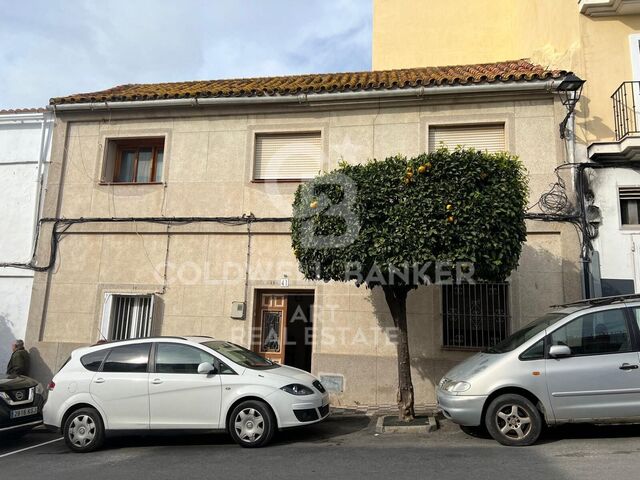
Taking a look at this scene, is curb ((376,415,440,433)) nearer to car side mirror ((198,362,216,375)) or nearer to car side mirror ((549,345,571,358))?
car side mirror ((549,345,571,358))

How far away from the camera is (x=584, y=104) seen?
349 inches

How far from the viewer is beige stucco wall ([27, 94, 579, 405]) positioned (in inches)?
342

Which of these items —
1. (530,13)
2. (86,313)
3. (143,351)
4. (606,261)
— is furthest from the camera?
(530,13)

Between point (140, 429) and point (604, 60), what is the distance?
996 centimetres

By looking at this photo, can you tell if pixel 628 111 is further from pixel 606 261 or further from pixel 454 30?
pixel 454 30

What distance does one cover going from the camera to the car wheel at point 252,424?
614 centimetres

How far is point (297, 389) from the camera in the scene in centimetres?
638

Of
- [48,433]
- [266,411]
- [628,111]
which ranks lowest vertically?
[48,433]

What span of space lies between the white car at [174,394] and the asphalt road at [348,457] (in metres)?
0.34

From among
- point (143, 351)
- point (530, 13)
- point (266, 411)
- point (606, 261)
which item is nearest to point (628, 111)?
point (606, 261)

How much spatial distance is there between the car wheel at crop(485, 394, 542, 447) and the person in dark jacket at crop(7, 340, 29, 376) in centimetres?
855

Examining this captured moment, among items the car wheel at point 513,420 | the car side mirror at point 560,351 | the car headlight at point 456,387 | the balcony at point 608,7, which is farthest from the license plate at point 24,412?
the balcony at point 608,7

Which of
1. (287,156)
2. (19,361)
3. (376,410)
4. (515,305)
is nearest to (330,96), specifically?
(287,156)

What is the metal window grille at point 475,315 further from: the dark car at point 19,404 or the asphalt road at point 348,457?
the dark car at point 19,404
